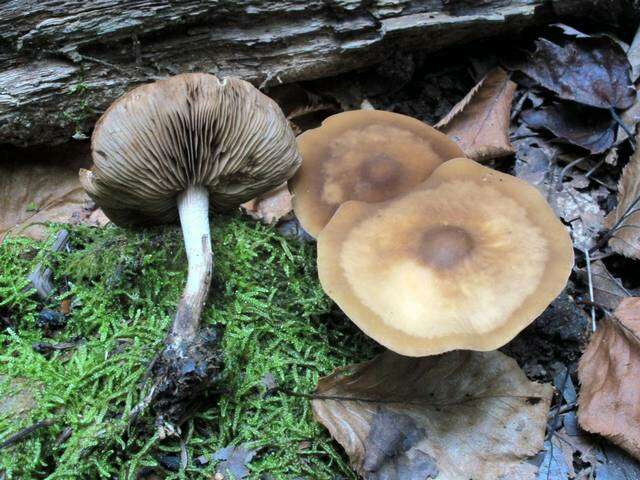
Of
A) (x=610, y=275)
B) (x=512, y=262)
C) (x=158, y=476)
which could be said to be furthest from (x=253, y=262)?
(x=610, y=275)

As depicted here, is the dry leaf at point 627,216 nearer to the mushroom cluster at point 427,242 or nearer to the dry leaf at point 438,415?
the mushroom cluster at point 427,242

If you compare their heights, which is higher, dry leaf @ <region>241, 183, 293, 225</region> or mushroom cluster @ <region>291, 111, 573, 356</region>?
mushroom cluster @ <region>291, 111, 573, 356</region>

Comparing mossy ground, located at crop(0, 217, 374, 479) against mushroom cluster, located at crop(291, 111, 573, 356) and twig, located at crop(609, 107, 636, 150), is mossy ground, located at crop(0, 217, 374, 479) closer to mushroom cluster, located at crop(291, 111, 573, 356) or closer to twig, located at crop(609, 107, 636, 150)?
mushroom cluster, located at crop(291, 111, 573, 356)

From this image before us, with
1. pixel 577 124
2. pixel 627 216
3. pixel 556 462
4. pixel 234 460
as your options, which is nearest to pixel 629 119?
pixel 577 124

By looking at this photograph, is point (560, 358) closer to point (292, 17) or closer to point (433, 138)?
point (433, 138)

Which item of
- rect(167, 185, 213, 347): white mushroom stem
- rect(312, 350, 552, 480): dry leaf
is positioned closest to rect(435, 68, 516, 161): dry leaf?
rect(312, 350, 552, 480): dry leaf

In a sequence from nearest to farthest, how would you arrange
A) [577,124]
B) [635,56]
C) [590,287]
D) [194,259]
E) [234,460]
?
[234,460] < [194,259] < [590,287] < [577,124] < [635,56]

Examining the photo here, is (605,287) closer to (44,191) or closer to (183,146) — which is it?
(183,146)
